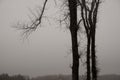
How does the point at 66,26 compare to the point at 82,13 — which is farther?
the point at 82,13

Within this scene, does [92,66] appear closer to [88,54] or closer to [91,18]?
[88,54]

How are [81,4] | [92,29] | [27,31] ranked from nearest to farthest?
1. [27,31]
2. [81,4]
3. [92,29]

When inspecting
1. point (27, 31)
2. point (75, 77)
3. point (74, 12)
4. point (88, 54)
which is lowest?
point (75, 77)

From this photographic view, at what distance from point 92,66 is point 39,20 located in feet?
9.33

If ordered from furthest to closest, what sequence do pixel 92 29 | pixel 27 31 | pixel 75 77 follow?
pixel 92 29 < pixel 27 31 < pixel 75 77

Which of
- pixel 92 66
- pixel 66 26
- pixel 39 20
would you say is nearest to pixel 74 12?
pixel 66 26

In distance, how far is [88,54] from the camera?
8.11m

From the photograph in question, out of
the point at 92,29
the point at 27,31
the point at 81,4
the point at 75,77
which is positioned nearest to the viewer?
the point at 75,77

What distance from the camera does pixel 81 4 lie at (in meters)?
7.51

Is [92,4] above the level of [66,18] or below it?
above

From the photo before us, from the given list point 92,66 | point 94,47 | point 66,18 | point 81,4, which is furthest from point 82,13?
point 92,66

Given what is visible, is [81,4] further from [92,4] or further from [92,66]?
[92,66]

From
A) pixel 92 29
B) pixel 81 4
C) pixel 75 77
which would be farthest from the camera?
pixel 92 29

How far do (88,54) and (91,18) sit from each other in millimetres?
1401
